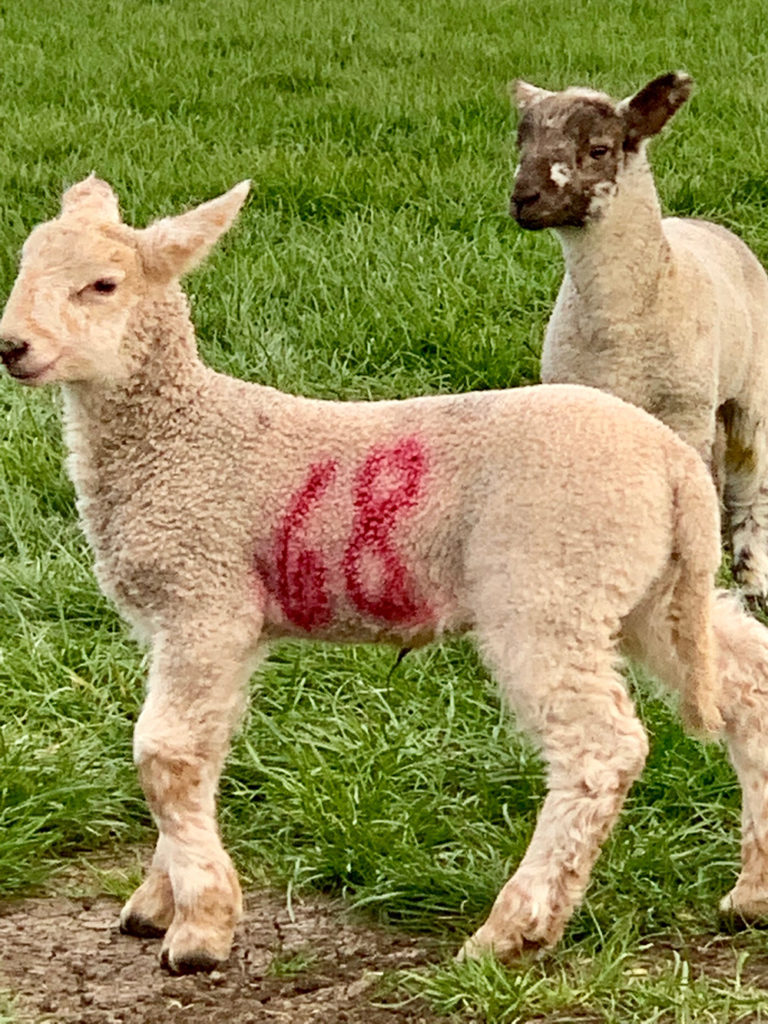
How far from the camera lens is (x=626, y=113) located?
4.93 m

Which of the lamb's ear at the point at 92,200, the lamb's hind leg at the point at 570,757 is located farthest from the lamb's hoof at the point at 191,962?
the lamb's ear at the point at 92,200

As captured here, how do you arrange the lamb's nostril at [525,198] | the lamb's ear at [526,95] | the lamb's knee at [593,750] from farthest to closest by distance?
the lamb's ear at [526,95], the lamb's nostril at [525,198], the lamb's knee at [593,750]

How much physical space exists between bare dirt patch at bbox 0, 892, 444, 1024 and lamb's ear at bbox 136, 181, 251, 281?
48.5 inches

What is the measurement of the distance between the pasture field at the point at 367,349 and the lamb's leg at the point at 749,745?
3.4 inches

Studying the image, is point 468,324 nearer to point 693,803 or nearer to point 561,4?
point 693,803

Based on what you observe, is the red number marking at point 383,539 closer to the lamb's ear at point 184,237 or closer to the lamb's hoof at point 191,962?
the lamb's ear at point 184,237

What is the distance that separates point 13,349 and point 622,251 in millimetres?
2262

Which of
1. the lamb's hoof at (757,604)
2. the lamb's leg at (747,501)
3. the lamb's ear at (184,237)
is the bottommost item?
the lamb's hoof at (757,604)

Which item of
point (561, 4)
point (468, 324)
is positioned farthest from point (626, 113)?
point (561, 4)

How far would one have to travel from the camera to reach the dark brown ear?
193 inches

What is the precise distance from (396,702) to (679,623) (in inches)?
46.6

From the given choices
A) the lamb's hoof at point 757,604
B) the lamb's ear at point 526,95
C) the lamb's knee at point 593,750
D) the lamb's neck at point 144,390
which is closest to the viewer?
the lamb's knee at point 593,750

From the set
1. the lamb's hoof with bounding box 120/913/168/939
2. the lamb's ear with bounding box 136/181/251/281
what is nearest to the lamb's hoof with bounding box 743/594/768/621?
the lamb's hoof with bounding box 120/913/168/939

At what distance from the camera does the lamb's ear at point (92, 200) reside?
131 inches
